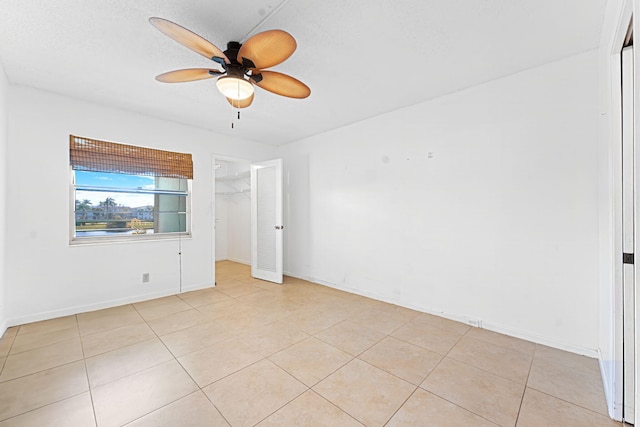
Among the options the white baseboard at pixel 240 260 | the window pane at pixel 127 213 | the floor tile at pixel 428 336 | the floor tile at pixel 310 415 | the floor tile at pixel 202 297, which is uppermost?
the window pane at pixel 127 213

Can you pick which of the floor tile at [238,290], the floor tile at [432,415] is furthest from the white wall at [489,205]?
the floor tile at [238,290]

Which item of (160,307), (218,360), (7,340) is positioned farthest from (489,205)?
(7,340)

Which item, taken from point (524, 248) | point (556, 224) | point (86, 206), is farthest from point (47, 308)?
point (556, 224)

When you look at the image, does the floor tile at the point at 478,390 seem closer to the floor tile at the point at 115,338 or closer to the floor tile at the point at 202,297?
the floor tile at the point at 115,338

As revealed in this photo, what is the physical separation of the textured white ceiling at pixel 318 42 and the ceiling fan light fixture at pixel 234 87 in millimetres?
362

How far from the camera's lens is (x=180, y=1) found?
5.44 ft

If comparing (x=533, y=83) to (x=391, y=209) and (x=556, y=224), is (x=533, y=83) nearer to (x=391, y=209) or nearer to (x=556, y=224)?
(x=556, y=224)

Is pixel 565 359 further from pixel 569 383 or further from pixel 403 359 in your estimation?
pixel 403 359

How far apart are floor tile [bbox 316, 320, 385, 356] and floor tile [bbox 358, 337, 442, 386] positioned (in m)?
0.08

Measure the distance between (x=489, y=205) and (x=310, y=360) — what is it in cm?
230

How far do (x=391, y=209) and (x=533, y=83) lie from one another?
6.20 feet

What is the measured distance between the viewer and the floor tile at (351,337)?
93.5 inches

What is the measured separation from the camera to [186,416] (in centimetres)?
155

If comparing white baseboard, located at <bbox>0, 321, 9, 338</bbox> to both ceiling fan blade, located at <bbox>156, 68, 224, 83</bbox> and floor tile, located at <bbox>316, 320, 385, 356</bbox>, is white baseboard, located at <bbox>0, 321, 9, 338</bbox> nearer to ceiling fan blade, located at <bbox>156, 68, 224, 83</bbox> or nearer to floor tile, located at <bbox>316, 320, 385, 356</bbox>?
ceiling fan blade, located at <bbox>156, 68, 224, 83</bbox>
